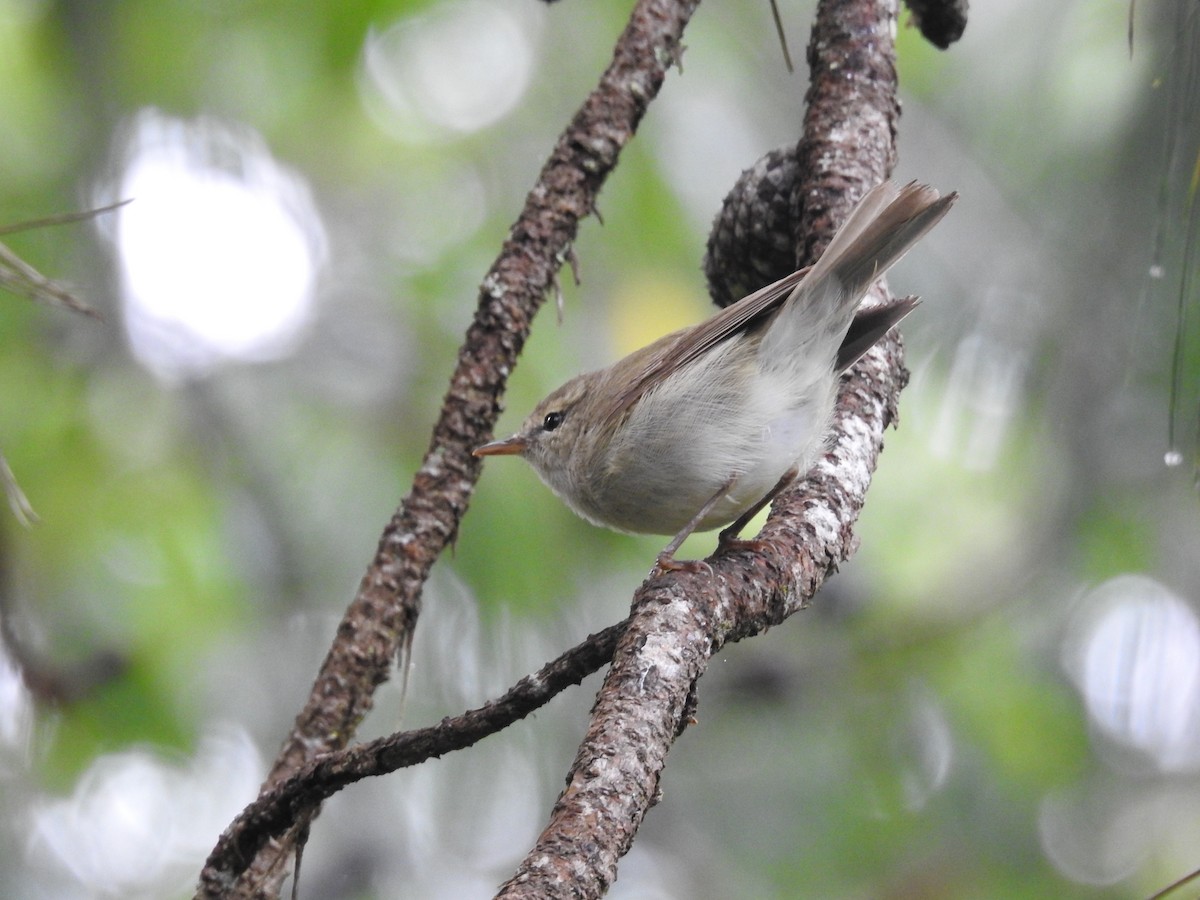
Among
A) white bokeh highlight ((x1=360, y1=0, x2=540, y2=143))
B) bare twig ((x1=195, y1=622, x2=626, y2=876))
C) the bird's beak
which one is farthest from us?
white bokeh highlight ((x1=360, y1=0, x2=540, y2=143))

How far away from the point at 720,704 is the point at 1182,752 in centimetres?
175

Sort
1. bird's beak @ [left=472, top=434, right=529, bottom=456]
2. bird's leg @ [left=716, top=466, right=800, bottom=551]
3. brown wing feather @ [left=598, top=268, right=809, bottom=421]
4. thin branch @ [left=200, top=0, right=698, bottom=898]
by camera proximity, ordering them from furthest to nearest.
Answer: bird's beak @ [left=472, top=434, right=529, bottom=456], brown wing feather @ [left=598, top=268, right=809, bottom=421], bird's leg @ [left=716, top=466, right=800, bottom=551], thin branch @ [left=200, top=0, right=698, bottom=898]

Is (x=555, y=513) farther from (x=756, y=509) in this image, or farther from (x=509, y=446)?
(x=756, y=509)

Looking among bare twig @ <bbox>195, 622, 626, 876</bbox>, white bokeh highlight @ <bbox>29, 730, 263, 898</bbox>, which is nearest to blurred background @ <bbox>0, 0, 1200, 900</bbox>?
white bokeh highlight @ <bbox>29, 730, 263, 898</bbox>

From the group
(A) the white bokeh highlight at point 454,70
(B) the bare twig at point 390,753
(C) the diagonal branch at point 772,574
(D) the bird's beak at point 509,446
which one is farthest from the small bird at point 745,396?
(A) the white bokeh highlight at point 454,70

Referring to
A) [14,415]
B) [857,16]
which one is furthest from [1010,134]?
[14,415]

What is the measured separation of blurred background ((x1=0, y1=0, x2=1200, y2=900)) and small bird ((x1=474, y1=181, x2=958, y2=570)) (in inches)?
50.0

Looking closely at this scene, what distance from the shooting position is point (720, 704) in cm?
455

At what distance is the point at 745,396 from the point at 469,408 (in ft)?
2.67

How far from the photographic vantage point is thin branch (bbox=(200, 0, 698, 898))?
2234mm

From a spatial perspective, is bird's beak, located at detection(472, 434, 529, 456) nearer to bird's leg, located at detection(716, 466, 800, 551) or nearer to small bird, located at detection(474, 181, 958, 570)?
small bird, located at detection(474, 181, 958, 570)

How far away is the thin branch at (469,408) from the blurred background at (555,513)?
1.56 meters

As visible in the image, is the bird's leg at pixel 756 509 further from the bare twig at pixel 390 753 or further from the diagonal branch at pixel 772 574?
the bare twig at pixel 390 753

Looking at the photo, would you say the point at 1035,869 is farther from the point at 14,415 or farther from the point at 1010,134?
the point at 14,415
